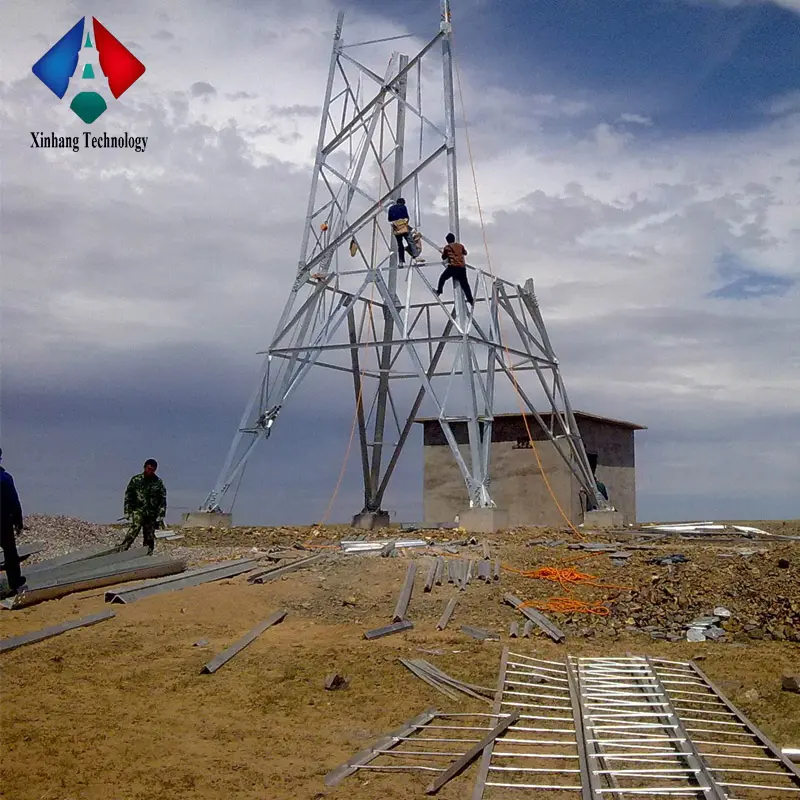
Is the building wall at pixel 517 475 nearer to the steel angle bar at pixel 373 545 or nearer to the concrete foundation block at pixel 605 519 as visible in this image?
the concrete foundation block at pixel 605 519

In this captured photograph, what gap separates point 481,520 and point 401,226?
681 centimetres

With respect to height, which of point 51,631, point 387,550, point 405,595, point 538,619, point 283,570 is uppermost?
point 387,550

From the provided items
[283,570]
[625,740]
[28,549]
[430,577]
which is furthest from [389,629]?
[28,549]

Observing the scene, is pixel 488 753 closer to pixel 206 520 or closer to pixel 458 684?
pixel 458 684

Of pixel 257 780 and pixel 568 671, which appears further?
pixel 568 671

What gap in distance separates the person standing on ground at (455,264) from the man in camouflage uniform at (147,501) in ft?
26.4

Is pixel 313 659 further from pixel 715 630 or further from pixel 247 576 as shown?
pixel 715 630

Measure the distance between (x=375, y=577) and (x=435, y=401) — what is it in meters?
6.47

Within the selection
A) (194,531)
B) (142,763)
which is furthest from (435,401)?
(142,763)

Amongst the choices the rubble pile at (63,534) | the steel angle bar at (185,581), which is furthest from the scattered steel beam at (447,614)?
the rubble pile at (63,534)

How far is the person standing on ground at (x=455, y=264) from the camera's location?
61.3 feet

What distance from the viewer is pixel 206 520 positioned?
19812 mm

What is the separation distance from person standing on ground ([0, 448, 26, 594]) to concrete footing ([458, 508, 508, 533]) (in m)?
9.06

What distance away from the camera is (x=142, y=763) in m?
6.09
